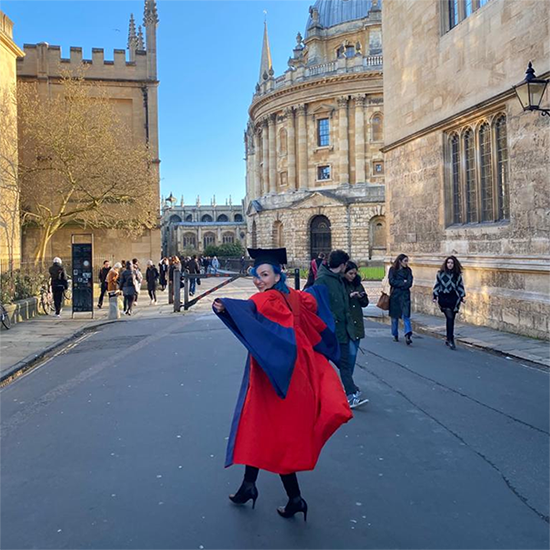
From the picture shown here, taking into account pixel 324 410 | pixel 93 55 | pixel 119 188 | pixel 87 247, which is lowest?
pixel 324 410

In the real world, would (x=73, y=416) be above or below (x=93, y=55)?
below

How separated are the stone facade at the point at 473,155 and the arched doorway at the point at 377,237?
32875 millimetres

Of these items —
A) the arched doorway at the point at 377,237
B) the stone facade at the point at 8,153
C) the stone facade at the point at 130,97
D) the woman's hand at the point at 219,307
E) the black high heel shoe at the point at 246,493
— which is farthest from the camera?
the arched doorway at the point at 377,237

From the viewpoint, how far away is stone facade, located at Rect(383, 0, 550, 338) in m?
11.0

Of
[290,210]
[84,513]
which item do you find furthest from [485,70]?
[290,210]

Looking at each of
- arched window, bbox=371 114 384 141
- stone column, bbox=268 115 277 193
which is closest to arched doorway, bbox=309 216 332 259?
stone column, bbox=268 115 277 193

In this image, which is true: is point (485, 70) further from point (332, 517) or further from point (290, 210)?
point (290, 210)

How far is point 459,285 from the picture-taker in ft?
33.3

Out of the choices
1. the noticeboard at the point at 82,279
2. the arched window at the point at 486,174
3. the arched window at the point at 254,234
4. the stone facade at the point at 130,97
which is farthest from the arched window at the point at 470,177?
the arched window at the point at 254,234

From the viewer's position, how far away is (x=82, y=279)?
16844 mm

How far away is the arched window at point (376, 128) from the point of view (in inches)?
1986

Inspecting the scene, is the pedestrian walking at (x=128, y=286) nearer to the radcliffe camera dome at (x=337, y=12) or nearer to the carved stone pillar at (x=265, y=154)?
the carved stone pillar at (x=265, y=154)

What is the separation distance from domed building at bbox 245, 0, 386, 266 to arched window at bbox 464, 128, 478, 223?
34.7 meters

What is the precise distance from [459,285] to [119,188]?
17.0 meters
